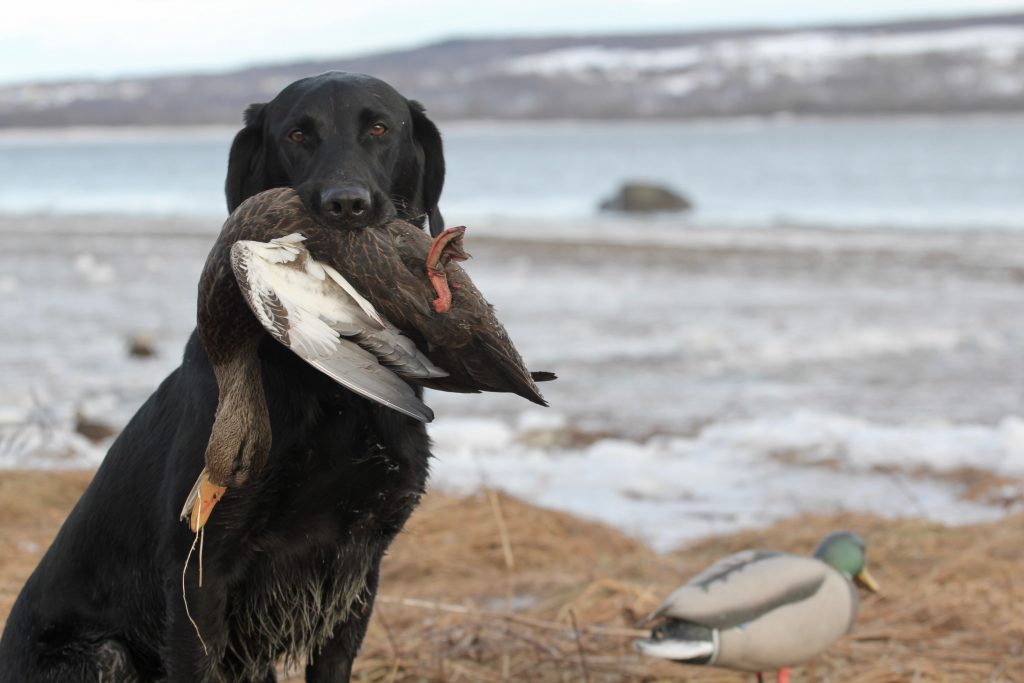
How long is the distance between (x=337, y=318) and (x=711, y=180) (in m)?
45.0

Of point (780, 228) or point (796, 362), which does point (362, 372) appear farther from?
point (780, 228)

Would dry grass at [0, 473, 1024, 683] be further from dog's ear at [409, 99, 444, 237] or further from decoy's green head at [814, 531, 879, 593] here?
dog's ear at [409, 99, 444, 237]

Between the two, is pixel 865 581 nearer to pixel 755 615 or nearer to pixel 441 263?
pixel 755 615

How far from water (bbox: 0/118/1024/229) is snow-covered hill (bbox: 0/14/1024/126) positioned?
52.6 meters

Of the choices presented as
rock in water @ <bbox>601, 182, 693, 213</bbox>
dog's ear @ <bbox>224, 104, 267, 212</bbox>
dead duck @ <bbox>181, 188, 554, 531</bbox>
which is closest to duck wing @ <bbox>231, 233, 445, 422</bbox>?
dead duck @ <bbox>181, 188, 554, 531</bbox>

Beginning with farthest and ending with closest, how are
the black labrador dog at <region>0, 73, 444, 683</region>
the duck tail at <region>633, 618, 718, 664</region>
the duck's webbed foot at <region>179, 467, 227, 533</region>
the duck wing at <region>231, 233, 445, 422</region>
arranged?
1. the duck tail at <region>633, 618, 718, 664</region>
2. the black labrador dog at <region>0, 73, 444, 683</region>
3. the duck's webbed foot at <region>179, 467, 227, 533</region>
4. the duck wing at <region>231, 233, 445, 422</region>

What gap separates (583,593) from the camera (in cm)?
484

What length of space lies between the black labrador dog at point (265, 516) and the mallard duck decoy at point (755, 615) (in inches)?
41.4

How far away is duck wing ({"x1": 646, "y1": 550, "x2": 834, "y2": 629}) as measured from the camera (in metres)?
3.81

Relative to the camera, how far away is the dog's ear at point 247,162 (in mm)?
3371

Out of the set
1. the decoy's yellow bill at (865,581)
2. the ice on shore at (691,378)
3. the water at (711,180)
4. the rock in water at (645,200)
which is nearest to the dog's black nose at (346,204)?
the decoy's yellow bill at (865,581)

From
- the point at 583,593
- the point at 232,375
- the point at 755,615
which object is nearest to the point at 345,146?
the point at 232,375

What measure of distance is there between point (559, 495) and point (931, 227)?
19266 mm

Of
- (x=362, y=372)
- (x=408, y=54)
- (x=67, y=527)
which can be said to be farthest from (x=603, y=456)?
(x=408, y=54)
